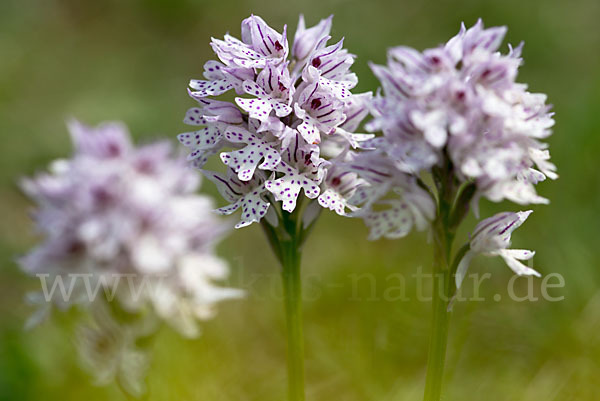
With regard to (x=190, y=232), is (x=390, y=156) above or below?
below

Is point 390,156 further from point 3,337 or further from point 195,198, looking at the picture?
point 3,337

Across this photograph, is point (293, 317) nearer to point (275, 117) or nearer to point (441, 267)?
point (441, 267)

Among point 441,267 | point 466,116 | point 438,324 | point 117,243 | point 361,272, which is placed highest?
point 361,272

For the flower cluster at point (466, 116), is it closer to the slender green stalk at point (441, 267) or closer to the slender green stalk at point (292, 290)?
the slender green stalk at point (441, 267)

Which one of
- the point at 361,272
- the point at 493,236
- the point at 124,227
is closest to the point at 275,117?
the point at 493,236

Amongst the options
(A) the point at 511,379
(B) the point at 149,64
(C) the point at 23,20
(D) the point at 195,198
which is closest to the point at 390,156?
(D) the point at 195,198

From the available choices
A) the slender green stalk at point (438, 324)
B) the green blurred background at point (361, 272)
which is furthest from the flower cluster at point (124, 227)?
the slender green stalk at point (438, 324)

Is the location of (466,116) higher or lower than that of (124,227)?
lower

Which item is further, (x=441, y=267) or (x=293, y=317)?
(x=293, y=317)
